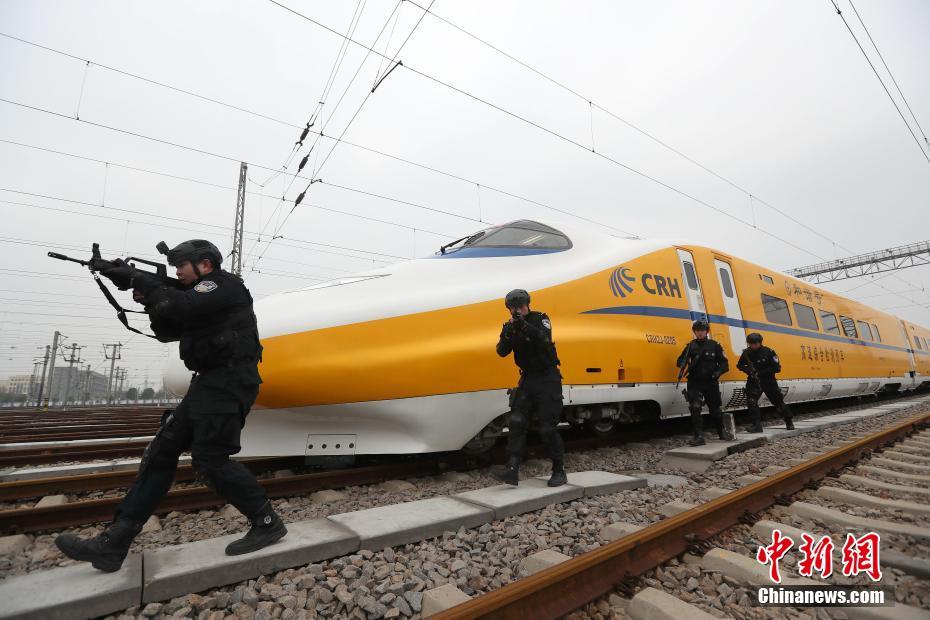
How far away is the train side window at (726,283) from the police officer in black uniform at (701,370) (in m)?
1.62

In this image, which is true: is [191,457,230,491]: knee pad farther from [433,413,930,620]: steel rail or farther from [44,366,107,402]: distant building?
[44,366,107,402]: distant building

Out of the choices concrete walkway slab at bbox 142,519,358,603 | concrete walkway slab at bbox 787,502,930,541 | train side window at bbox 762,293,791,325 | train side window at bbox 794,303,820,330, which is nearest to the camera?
concrete walkway slab at bbox 142,519,358,603

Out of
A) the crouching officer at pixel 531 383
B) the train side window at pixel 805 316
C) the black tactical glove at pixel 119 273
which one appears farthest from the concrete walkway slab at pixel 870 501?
the train side window at pixel 805 316

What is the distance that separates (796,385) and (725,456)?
13.2 ft

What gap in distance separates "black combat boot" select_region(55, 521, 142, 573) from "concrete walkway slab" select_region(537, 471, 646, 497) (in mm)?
2781

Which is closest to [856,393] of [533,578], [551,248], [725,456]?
[725,456]

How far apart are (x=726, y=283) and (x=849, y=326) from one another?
617cm

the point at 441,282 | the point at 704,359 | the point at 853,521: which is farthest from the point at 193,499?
the point at 704,359

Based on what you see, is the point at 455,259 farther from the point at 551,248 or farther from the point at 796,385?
the point at 796,385

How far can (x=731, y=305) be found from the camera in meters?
6.88

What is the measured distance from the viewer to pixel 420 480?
13.5ft

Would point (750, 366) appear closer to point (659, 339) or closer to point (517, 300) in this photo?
point (659, 339)

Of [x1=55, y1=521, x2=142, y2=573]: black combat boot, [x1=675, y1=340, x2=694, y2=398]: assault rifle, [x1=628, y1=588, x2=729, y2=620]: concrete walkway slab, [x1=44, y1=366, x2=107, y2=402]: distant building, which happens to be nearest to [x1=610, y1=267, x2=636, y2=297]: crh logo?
[x1=675, y1=340, x2=694, y2=398]: assault rifle

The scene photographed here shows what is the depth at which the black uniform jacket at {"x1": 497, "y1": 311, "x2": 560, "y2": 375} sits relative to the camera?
3688 millimetres
